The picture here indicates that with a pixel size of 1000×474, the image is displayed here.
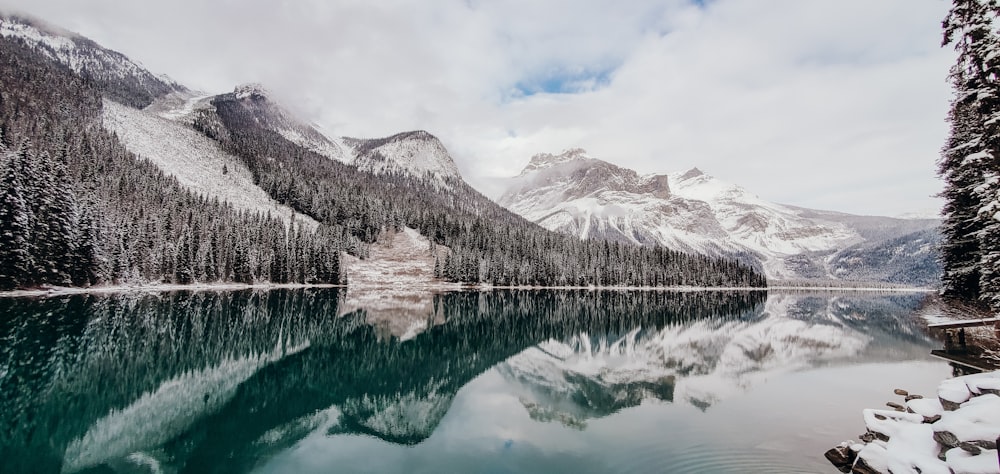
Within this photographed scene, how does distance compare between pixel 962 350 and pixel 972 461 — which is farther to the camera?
pixel 962 350

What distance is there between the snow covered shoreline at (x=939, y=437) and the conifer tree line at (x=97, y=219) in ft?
293

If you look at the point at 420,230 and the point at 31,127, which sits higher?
the point at 31,127

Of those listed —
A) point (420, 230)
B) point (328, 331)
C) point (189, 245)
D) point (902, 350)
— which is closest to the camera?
point (902, 350)

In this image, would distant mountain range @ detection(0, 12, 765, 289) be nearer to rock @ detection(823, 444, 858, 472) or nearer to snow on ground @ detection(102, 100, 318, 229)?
snow on ground @ detection(102, 100, 318, 229)

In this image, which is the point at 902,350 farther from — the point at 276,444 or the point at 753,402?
the point at 276,444

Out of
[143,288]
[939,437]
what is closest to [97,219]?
[143,288]

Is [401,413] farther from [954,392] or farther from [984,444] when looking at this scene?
[954,392]

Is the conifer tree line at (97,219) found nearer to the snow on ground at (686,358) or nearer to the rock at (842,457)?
the snow on ground at (686,358)

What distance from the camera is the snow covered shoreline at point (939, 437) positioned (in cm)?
1140

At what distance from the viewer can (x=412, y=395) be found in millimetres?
28844

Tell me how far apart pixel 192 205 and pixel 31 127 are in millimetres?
48710

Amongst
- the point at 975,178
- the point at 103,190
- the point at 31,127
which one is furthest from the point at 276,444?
the point at 31,127

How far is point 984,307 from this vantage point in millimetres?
41531

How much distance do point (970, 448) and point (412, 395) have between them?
81.0ft
